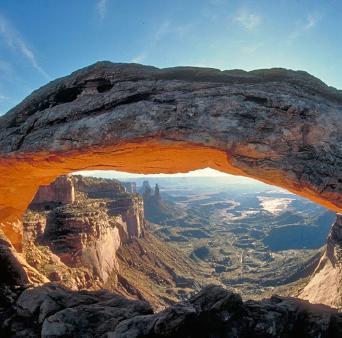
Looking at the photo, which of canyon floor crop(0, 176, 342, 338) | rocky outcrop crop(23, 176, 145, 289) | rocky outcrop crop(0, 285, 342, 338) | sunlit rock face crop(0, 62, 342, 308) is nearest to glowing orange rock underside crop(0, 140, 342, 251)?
sunlit rock face crop(0, 62, 342, 308)

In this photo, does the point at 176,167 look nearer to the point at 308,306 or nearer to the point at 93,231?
the point at 308,306

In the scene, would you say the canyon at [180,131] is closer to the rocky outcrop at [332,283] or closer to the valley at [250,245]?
the rocky outcrop at [332,283]

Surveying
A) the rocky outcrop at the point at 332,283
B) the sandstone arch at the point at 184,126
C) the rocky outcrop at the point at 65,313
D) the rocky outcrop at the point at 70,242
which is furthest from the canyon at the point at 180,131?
the rocky outcrop at the point at 70,242

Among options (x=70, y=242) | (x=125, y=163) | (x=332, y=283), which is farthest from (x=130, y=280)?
(x=125, y=163)

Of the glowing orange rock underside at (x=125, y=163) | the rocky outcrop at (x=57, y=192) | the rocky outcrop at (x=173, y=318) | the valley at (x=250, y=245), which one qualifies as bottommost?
the valley at (x=250, y=245)

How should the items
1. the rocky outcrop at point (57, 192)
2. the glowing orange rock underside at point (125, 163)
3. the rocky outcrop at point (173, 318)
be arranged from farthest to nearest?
the rocky outcrop at point (57, 192) < the glowing orange rock underside at point (125, 163) < the rocky outcrop at point (173, 318)

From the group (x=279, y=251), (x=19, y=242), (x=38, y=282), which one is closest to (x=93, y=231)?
(x=19, y=242)

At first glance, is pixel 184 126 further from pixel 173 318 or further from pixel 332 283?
pixel 332 283
